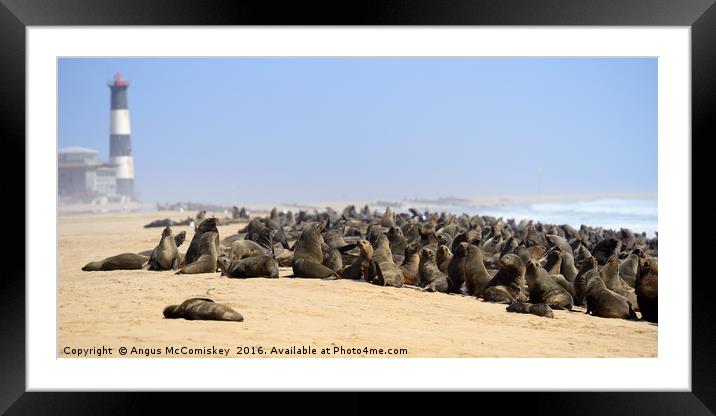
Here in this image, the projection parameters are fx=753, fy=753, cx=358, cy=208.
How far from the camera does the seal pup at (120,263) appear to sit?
1041cm

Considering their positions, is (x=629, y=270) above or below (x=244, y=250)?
below

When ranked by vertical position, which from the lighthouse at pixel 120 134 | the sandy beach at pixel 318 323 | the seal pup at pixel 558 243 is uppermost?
the lighthouse at pixel 120 134

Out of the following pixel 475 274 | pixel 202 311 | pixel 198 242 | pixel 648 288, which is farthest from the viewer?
pixel 198 242

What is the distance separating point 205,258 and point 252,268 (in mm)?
925

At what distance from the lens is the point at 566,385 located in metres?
6.94

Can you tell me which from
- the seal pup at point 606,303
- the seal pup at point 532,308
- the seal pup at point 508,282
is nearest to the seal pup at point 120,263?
the seal pup at point 508,282

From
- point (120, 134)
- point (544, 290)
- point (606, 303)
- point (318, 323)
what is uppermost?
point (120, 134)

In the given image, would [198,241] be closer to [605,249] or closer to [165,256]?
[165,256]

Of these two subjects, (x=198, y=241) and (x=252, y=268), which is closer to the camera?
(x=252, y=268)

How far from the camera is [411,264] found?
34.2 ft

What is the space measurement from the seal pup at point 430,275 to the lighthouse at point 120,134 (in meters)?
5.15
